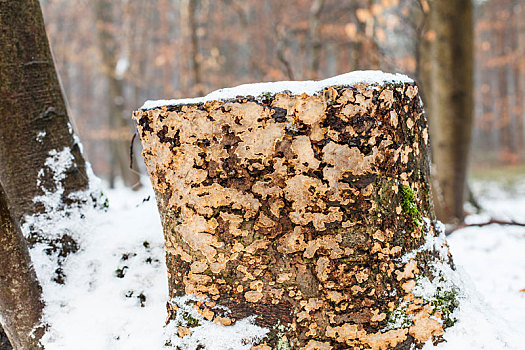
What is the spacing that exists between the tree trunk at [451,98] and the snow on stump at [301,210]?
363cm

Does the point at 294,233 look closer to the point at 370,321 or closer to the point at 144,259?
the point at 370,321

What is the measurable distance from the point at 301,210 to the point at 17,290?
1379 millimetres

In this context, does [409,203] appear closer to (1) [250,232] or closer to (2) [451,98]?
(1) [250,232]

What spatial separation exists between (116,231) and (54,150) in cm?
61

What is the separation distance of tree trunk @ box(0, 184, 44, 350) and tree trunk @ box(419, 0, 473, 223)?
14.6 feet

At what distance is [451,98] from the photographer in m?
4.65

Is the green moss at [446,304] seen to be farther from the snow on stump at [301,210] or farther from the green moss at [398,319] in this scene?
the green moss at [398,319]

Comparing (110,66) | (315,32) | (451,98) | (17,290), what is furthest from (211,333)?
(110,66)

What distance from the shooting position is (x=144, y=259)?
2111 mm

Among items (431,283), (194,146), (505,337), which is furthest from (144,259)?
(505,337)

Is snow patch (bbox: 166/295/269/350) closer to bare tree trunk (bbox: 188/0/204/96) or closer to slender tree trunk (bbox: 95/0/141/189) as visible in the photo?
bare tree trunk (bbox: 188/0/204/96)

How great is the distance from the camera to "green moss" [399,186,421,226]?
1479mm

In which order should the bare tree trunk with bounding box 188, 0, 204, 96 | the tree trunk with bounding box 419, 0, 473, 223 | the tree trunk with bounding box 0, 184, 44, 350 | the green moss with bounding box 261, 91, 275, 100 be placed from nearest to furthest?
the green moss with bounding box 261, 91, 275, 100 → the tree trunk with bounding box 0, 184, 44, 350 → the tree trunk with bounding box 419, 0, 473, 223 → the bare tree trunk with bounding box 188, 0, 204, 96

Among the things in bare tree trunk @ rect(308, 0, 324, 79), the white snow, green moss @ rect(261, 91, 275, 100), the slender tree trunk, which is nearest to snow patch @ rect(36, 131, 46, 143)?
the white snow
